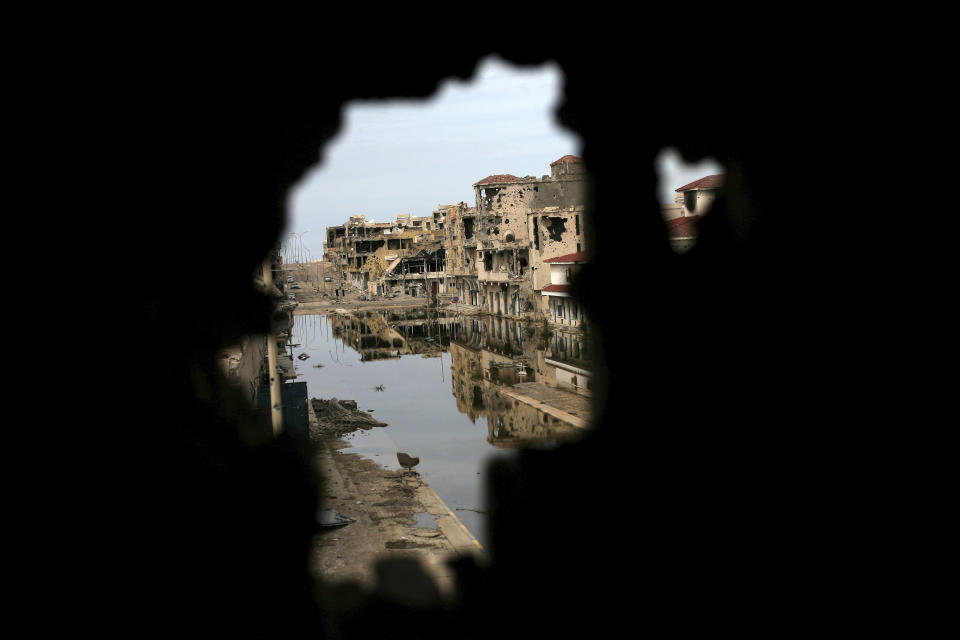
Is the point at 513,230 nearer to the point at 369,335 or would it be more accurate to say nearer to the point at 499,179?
the point at 499,179

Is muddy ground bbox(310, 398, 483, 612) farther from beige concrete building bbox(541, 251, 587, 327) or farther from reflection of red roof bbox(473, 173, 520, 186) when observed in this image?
reflection of red roof bbox(473, 173, 520, 186)

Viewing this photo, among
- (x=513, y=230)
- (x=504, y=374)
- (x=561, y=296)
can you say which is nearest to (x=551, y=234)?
(x=561, y=296)

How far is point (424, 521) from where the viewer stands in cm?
1557

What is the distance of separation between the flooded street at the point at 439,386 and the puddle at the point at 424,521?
848mm

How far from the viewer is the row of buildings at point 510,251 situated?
45.8m

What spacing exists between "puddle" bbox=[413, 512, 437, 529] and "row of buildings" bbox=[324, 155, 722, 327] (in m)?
15.0

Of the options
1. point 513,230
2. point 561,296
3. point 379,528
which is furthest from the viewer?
point 513,230

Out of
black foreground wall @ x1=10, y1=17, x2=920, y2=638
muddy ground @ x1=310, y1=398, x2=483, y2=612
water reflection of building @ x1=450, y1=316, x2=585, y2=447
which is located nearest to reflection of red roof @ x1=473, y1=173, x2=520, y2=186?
water reflection of building @ x1=450, y1=316, x2=585, y2=447

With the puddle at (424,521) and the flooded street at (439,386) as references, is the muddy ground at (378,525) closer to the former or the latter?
the puddle at (424,521)

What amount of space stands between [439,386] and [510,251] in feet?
71.2

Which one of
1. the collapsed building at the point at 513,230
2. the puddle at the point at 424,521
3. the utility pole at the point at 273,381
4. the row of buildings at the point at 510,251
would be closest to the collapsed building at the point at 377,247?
the row of buildings at the point at 510,251

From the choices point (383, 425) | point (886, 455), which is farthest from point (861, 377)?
point (383, 425)

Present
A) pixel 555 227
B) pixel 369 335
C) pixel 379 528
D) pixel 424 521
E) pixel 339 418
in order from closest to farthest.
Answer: pixel 379 528 → pixel 424 521 → pixel 339 418 → pixel 555 227 → pixel 369 335

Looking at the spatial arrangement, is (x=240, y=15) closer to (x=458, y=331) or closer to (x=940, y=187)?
(x=940, y=187)
